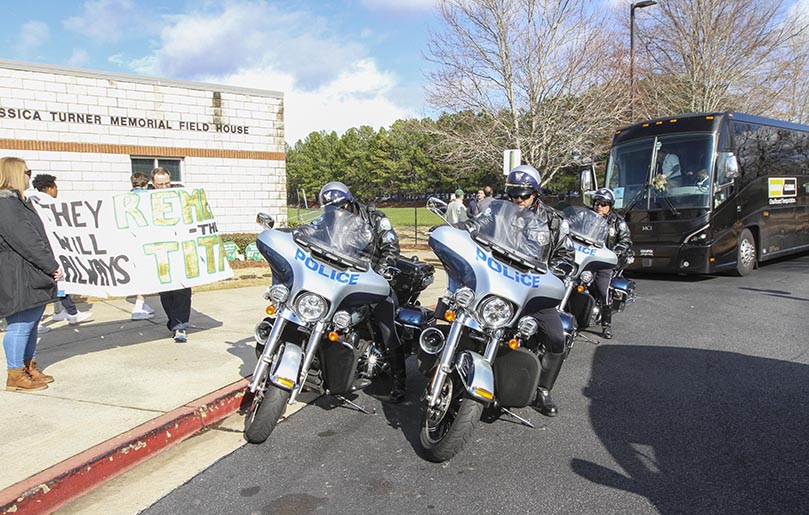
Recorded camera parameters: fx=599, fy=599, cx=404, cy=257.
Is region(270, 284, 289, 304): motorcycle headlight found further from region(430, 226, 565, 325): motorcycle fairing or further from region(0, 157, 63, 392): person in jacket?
region(0, 157, 63, 392): person in jacket

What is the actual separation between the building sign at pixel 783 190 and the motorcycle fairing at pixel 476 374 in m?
12.3

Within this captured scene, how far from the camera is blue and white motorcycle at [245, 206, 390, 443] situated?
408 centimetres

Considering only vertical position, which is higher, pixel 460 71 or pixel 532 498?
pixel 460 71

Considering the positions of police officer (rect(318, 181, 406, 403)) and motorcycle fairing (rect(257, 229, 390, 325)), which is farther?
police officer (rect(318, 181, 406, 403))

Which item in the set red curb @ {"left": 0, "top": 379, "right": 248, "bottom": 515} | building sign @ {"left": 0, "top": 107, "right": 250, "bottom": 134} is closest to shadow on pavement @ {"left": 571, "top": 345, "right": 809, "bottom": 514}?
red curb @ {"left": 0, "top": 379, "right": 248, "bottom": 515}

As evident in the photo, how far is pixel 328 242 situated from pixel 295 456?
1.50 meters

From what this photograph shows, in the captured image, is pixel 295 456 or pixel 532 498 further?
pixel 295 456

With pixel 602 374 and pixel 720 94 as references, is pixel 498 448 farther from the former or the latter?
pixel 720 94

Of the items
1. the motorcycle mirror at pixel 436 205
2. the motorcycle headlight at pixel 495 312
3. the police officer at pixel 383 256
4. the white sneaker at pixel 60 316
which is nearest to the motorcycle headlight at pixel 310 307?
the police officer at pixel 383 256

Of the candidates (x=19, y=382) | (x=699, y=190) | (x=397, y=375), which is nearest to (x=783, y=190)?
(x=699, y=190)

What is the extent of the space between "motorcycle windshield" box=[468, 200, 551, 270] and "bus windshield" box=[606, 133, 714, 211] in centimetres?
870

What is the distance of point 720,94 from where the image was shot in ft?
70.9

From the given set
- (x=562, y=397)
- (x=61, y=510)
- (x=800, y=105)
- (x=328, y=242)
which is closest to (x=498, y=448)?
(x=562, y=397)

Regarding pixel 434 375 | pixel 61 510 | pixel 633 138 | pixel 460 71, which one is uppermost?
pixel 460 71
